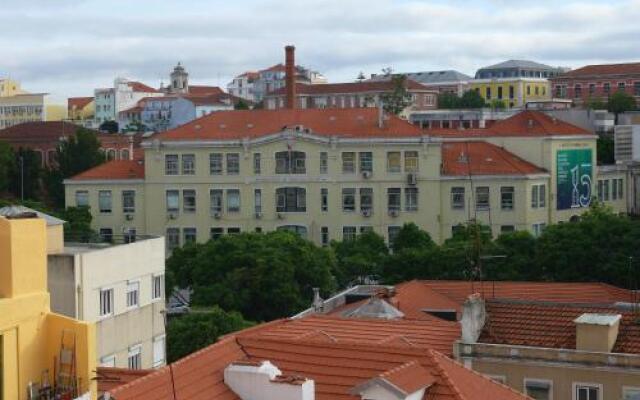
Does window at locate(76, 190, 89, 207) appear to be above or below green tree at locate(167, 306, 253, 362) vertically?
above

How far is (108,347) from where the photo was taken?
88.5 ft

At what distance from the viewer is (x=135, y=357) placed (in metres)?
28.5

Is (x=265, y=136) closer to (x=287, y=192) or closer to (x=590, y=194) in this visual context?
(x=287, y=192)

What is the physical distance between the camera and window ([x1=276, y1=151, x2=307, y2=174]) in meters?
76.5

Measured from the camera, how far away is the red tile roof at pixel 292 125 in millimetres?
76250

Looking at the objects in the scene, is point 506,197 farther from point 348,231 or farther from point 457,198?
point 348,231

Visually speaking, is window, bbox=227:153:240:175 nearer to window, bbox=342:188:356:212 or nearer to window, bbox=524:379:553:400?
window, bbox=342:188:356:212

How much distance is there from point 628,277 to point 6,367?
1559 inches

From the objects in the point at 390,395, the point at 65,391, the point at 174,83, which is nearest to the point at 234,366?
the point at 390,395

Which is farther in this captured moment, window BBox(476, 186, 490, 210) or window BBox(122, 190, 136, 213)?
window BBox(122, 190, 136, 213)

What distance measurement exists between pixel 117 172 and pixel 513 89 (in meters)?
90.5

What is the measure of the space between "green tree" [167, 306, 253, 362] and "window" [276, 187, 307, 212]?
35.9 meters

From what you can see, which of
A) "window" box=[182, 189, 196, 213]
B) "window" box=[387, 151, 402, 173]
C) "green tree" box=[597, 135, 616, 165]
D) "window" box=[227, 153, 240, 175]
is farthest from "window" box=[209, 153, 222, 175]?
"green tree" box=[597, 135, 616, 165]

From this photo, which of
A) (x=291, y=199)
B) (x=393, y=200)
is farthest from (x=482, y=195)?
(x=291, y=199)
